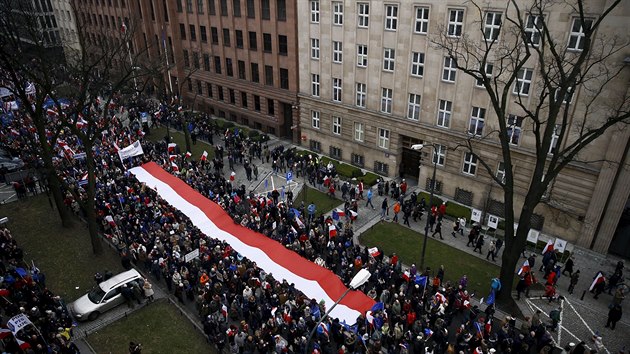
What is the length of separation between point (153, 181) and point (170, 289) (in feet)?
36.4

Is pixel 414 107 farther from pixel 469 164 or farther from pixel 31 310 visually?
pixel 31 310

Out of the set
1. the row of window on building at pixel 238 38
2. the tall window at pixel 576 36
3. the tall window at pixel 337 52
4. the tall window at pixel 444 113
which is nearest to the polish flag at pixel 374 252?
the tall window at pixel 444 113

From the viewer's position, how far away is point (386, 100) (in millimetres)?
35469

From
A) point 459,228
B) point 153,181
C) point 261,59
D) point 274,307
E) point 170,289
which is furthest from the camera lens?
point 261,59

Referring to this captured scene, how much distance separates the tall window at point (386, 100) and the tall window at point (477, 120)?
686 centimetres

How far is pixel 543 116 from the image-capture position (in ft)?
90.9

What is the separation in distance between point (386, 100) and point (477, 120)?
25.8 ft

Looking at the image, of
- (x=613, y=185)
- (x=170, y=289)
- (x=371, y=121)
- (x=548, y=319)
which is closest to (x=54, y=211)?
(x=170, y=289)

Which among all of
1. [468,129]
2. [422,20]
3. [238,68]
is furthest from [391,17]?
[238,68]

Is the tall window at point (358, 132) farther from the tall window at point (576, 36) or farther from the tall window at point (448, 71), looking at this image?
the tall window at point (576, 36)

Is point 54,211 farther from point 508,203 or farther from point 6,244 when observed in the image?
point 508,203

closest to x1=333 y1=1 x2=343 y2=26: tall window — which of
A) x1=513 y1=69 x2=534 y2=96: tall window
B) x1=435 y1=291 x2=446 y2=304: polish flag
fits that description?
x1=513 y1=69 x2=534 y2=96: tall window

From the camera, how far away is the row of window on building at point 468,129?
94.2 ft

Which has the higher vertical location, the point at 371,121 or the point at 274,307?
the point at 371,121
